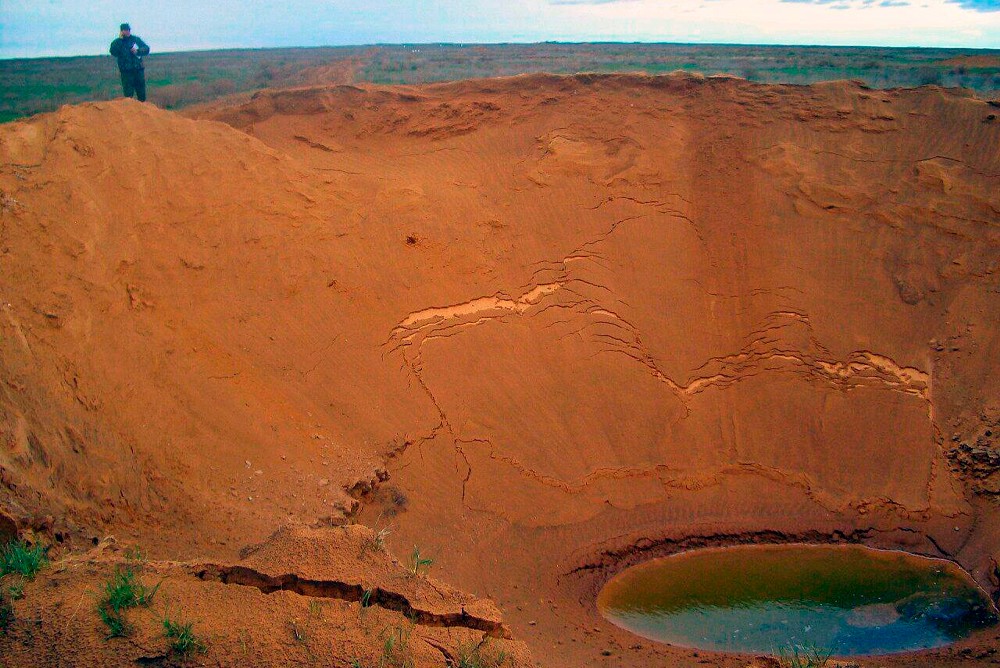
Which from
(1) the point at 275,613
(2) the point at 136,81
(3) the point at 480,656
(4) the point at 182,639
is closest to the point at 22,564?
(4) the point at 182,639

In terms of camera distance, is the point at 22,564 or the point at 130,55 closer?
the point at 22,564

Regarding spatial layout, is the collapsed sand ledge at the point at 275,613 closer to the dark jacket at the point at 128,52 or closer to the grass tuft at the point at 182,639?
the grass tuft at the point at 182,639

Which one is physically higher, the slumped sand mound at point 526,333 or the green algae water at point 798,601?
the slumped sand mound at point 526,333

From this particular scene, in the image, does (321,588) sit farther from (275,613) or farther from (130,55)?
(130,55)

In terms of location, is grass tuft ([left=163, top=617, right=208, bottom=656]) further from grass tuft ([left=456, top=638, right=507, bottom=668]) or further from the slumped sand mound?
the slumped sand mound

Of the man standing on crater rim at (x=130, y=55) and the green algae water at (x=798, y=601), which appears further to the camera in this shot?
the man standing on crater rim at (x=130, y=55)

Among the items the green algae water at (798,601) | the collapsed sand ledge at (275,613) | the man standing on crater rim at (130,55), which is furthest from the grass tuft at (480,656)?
the man standing on crater rim at (130,55)
